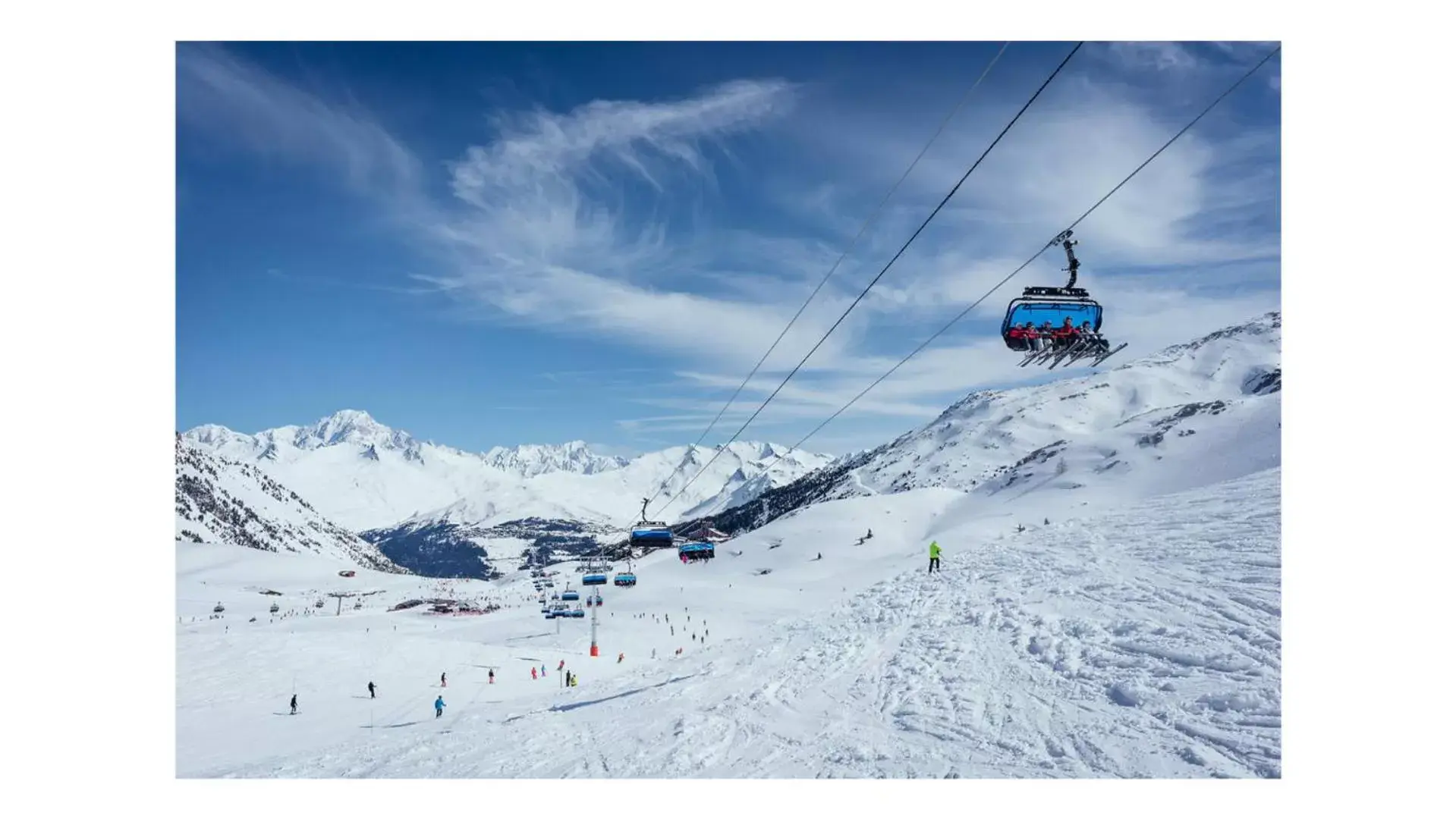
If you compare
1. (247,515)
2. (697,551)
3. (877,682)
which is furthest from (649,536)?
(247,515)

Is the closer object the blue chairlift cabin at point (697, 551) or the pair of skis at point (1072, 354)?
the pair of skis at point (1072, 354)

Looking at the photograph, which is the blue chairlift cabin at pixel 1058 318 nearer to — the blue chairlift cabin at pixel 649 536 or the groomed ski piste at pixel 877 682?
the groomed ski piste at pixel 877 682

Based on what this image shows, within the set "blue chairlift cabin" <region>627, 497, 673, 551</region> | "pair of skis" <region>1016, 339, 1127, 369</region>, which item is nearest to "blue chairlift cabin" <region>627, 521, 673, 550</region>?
"blue chairlift cabin" <region>627, 497, 673, 551</region>

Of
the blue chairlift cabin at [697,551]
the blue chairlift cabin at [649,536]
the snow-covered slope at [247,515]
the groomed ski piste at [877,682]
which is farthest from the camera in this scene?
the snow-covered slope at [247,515]

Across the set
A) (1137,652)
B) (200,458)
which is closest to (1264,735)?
(1137,652)

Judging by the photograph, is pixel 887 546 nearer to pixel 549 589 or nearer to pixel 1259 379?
pixel 549 589

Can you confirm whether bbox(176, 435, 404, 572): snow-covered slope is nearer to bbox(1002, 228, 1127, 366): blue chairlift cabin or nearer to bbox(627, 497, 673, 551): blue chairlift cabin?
bbox(627, 497, 673, 551): blue chairlift cabin

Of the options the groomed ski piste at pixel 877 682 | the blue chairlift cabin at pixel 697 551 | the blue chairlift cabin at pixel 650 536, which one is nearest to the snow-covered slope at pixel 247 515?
the groomed ski piste at pixel 877 682
